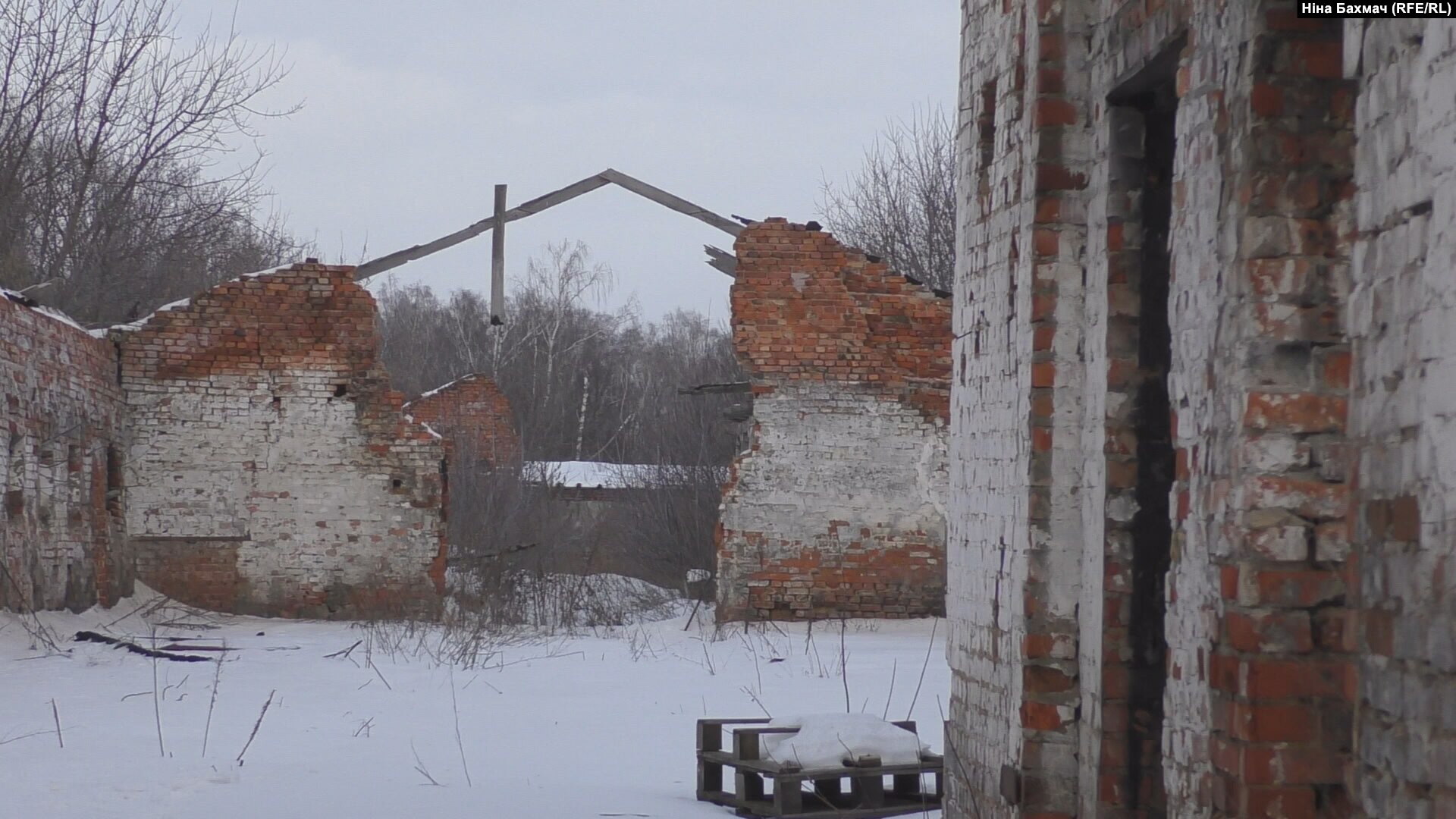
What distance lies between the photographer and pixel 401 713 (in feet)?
27.4

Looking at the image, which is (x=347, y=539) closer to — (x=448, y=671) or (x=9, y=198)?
(x=448, y=671)

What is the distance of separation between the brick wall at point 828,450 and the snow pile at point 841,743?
7551mm

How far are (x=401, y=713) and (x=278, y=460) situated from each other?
6.70m

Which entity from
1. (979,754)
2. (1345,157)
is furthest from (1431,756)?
(979,754)

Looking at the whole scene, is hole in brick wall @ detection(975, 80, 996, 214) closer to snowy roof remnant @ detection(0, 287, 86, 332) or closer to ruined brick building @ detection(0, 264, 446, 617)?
snowy roof remnant @ detection(0, 287, 86, 332)

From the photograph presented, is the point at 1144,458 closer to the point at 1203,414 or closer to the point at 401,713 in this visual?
the point at 1203,414

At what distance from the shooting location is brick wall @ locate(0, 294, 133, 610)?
1138cm

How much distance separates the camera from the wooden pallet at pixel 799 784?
5691 mm

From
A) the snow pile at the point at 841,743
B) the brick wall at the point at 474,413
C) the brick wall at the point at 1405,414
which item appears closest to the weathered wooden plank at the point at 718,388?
the snow pile at the point at 841,743

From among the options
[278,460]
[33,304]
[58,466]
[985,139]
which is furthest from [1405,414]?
[278,460]

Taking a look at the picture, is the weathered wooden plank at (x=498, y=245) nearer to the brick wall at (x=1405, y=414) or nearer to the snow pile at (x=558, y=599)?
the snow pile at (x=558, y=599)

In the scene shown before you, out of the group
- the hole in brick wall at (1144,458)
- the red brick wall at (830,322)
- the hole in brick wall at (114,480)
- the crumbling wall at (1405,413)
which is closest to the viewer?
the crumbling wall at (1405,413)

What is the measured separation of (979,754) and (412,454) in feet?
34.9

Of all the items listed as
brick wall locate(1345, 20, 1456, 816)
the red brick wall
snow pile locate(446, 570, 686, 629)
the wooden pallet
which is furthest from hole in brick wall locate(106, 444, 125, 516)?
brick wall locate(1345, 20, 1456, 816)
